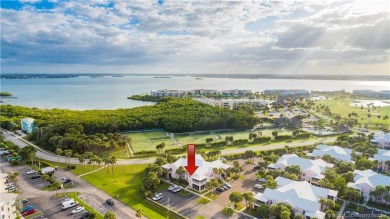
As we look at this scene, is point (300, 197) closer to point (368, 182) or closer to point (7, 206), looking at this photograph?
point (368, 182)

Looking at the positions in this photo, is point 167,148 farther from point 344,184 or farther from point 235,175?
point 344,184

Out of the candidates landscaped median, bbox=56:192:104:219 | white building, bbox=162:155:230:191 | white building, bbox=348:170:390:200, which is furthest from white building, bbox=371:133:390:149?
landscaped median, bbox=56:192:104:219

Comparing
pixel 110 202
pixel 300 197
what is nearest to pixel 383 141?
pixel 300 197

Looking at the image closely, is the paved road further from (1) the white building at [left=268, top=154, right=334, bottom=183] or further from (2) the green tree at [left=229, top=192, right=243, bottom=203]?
(1) the white building at [left=268, top=154, right=334, bottom=183]

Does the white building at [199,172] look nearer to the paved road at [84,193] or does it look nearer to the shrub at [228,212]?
the shrub at [228,212]

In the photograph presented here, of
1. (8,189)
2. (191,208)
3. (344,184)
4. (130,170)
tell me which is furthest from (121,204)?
(344,184)

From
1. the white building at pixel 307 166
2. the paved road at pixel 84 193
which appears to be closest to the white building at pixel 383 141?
the white building at pixel 307 166
